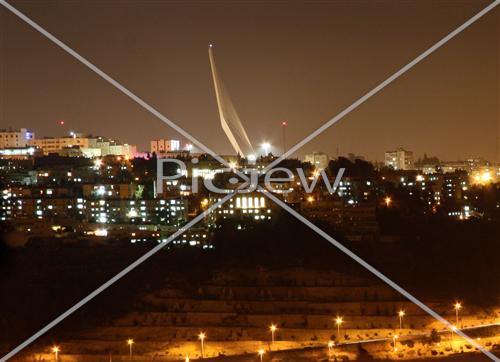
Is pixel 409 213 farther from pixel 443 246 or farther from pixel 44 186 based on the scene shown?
pixel 44 186

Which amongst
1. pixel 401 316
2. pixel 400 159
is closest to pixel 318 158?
pixel 400 159

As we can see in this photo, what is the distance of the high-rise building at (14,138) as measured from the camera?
78.9ft

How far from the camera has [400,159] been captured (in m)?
26.5

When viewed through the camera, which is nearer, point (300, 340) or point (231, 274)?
point (300, 340)

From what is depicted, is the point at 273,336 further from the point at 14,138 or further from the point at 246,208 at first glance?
the point at 14,138

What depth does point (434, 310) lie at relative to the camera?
1010 centimetres

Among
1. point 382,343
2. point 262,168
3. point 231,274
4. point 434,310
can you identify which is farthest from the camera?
point 262,168

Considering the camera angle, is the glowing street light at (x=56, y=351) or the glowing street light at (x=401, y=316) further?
the glowing street light at (x=401, y=316)

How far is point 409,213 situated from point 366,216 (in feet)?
4.40

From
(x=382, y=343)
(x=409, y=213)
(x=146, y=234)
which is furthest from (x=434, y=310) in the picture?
(x=146, y=234)

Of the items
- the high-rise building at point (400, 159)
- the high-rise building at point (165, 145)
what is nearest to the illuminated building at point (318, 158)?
the high-rise building at point (400, 159)

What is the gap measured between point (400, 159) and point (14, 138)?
13.1 m

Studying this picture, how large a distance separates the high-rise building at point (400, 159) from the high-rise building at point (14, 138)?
40.6 ft

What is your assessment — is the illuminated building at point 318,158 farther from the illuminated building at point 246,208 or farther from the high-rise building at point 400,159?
the illuminated building at point 246,208
